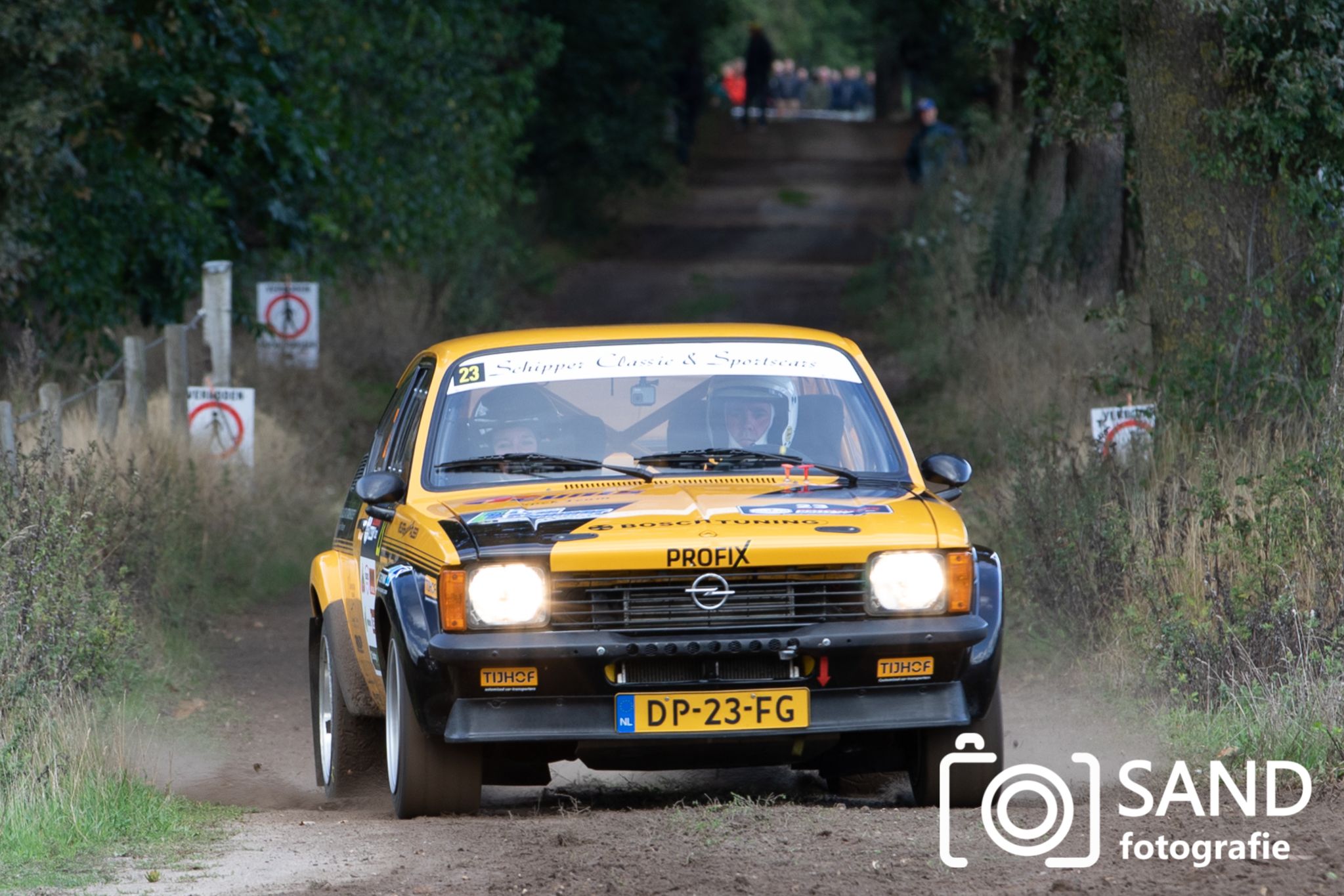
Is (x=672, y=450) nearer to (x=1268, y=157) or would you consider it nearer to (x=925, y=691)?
(x=925, y=691)

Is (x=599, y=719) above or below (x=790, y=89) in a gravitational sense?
below

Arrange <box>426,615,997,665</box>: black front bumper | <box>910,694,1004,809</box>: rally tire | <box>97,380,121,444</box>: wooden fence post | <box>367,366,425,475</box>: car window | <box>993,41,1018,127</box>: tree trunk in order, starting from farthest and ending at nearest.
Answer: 1. <box>993,41,1018,127</box>: tree trunk
2. <box>97,380,121,444</box>: wooden fence post
3. <box>367,366,425,475</box>: car window
4. <box>910,694,1004,809</box>: rally tire
5. <box>426,615,997,665</box>: black front bumper

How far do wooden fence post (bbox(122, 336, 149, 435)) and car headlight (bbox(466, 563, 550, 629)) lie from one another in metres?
8.17

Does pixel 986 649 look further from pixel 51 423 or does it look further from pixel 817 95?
pixel 817 95

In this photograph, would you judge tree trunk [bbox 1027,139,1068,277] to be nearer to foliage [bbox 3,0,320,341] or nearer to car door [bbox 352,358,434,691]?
foliage [bbox 3,0,320,341]

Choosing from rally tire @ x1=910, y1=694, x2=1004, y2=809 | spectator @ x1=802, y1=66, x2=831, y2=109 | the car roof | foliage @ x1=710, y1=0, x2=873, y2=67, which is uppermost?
foliage @ x1=710, y1=0, x2=873, y2=67

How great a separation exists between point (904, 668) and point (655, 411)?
5.07 feet

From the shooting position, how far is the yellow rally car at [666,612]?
6.12 metres

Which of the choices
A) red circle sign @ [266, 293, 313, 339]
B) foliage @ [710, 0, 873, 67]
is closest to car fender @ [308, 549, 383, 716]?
red circle sign @ [266, 293, 313, 339]

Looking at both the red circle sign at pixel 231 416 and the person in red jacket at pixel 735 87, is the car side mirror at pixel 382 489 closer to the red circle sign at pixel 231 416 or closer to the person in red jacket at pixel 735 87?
the red circle sign at pixel 231 416

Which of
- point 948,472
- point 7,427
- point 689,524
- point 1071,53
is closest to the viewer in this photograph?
point 689,524

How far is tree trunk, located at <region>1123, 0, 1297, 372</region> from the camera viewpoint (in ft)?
35.1

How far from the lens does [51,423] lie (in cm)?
1084

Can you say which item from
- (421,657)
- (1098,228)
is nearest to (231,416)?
(421,657)
